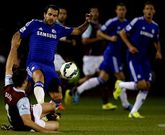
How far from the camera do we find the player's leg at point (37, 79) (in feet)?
44.2

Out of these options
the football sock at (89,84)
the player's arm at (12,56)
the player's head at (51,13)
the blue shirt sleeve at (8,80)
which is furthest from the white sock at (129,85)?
the blue shirt sleeve at (8,80)

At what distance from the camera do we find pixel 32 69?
13.8 m

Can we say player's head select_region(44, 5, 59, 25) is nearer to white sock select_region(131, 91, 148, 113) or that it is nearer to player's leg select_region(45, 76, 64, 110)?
player's leg select_region(45, 76, 64, 110)

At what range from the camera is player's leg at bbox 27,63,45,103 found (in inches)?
531

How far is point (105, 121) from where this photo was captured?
49.5 feet

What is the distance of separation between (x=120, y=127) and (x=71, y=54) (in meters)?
11.1

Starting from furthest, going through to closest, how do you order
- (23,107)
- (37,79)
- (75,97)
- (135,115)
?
1. (75,97)
2. (135,115)
3. (37,79)
4. (23,107)

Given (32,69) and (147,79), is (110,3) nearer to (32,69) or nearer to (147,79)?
(147,79)

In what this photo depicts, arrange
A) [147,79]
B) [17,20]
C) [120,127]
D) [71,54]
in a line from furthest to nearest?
[17,20] < [71,54] < [147,79] < [120,127]

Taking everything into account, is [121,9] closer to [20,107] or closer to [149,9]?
[149,9]

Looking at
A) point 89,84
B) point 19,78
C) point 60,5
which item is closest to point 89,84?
point 89,84

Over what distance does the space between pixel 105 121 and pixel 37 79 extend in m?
2.09

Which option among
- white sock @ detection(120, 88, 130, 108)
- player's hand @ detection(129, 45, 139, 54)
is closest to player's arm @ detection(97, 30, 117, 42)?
white sock @ detection(120, 88, 130, 108)

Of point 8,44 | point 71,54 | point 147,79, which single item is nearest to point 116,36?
point 147,79
